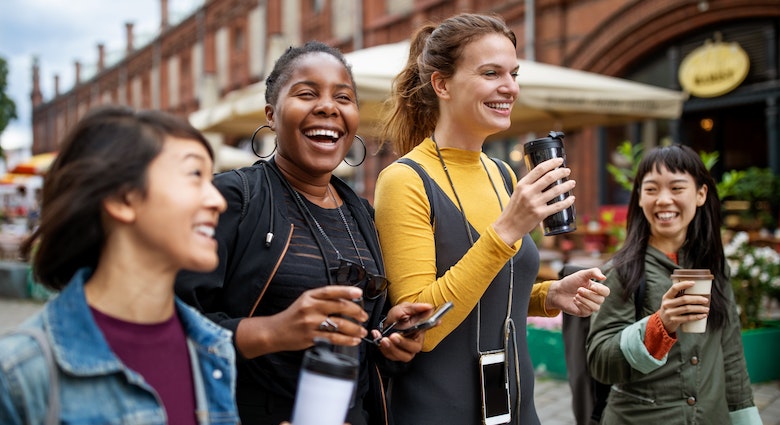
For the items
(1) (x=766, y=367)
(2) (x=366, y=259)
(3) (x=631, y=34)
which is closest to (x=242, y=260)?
(2) (x=366, y=259)

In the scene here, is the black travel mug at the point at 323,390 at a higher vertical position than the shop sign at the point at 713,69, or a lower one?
lower

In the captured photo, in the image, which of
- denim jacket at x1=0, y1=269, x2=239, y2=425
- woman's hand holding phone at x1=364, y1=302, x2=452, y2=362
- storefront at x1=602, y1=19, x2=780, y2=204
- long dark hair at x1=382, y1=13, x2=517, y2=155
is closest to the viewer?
denim jacket at x1=0, y1=269, x2=239, y2=425

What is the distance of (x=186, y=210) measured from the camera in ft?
3.65

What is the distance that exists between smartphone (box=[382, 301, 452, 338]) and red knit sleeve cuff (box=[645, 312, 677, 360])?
93 centimetres

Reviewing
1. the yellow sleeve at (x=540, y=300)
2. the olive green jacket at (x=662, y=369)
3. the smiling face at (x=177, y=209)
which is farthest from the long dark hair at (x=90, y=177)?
the olive green jacket at (x=662, y=369)

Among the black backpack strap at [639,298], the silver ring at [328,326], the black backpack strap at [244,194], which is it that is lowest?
the black backpack strap at [639,298]

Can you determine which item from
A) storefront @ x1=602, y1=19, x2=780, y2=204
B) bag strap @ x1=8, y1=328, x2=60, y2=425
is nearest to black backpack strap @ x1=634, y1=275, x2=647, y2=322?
bag strap @ x1=8, y1=328, x2=60, y2=425

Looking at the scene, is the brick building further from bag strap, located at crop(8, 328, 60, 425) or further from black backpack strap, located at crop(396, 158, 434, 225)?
bag strap, located at crop(8, 328, 60, 425)

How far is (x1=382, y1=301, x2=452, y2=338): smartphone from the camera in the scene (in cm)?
145

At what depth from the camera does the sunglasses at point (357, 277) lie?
4.72 feet

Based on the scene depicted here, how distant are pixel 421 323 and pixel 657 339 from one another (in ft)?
3.50

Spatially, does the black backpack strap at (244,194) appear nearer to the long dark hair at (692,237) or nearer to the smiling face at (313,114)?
the smiling face at (313,114)

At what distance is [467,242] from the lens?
5.97 feet

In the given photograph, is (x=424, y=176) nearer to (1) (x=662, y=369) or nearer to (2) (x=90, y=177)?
(2) (x=90, y=177)
